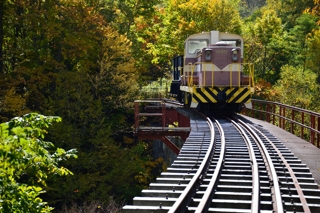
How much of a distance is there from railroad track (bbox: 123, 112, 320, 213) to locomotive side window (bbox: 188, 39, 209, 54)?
8176 mm

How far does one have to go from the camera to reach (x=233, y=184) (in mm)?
7949

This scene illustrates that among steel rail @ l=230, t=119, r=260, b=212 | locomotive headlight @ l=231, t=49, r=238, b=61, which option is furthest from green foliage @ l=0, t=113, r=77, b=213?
locomotive headlight @ l=231, t=49, r=238, b=61

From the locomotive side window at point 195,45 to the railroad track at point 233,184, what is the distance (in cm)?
818

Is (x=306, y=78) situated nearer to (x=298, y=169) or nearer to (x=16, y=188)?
(x=298, y=169)

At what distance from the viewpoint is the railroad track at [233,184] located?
6.39 meters

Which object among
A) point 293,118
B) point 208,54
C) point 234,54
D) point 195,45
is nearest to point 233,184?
point 293,118

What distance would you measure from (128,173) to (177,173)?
17.4 meters

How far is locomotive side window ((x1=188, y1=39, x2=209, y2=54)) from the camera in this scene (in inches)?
767

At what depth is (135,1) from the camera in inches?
1523

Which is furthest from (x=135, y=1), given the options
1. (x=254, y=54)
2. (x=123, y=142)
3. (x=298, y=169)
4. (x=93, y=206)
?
(x=298, y=169)

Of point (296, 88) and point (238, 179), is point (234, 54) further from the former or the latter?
point (296, 88)

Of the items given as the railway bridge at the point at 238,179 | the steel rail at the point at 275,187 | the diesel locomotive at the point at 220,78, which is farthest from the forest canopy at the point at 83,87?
the steel rail at the point at 275,187

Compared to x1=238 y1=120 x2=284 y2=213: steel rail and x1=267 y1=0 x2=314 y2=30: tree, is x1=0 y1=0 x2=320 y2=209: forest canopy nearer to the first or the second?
x1=267 y1=0 x2=314 y2=30: tree

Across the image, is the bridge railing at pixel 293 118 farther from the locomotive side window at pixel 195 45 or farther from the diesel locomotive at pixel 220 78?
the locomotive side window at pixel 195 45
